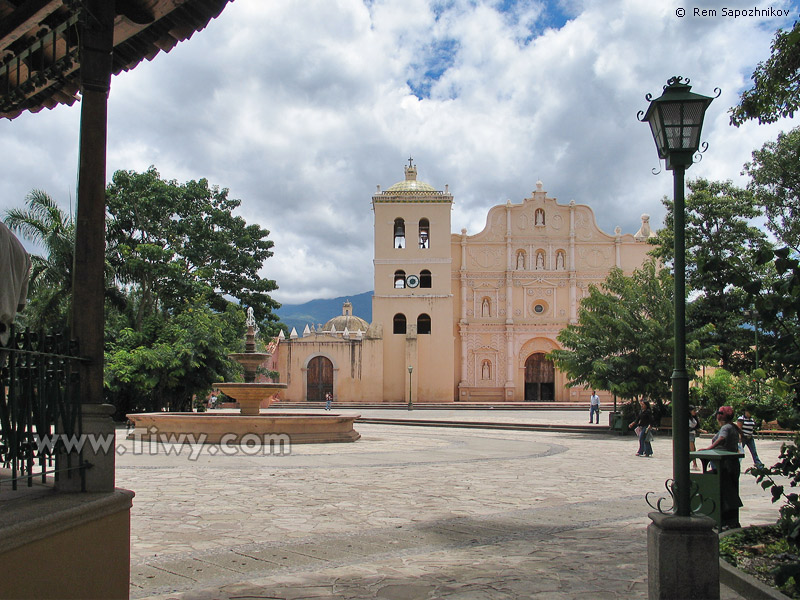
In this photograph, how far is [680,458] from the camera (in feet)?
14.8

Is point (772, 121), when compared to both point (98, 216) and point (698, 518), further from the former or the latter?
point (98, 216)

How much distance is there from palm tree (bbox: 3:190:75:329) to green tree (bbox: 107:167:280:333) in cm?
392

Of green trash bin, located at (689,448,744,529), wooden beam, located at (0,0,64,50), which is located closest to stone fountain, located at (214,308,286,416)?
green trash bin, located at (689,448,744,529)

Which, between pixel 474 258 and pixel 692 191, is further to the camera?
pixel 474 258

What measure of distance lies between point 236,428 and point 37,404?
11542 millimetres

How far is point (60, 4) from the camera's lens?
15.2 feet

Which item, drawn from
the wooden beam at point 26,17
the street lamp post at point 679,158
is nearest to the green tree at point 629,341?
the street lamp post at point 679,158

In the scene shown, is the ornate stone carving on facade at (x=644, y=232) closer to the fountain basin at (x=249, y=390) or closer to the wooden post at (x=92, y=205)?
the fountain basin at (x=249, y=390)

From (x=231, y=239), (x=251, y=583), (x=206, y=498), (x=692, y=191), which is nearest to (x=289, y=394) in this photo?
(x=231, y=239)

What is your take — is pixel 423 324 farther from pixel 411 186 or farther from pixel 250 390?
pixel 250 390

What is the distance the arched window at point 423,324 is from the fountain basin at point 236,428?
26064 mm

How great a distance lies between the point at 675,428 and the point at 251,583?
284cm

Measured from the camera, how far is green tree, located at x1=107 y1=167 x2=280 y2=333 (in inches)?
1001

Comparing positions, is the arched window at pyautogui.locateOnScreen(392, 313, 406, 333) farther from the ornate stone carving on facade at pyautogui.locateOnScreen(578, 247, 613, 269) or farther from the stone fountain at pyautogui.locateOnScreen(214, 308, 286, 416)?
the stone fountain at pyautogui.locateOnScreen(214, 308, 286, 416)
